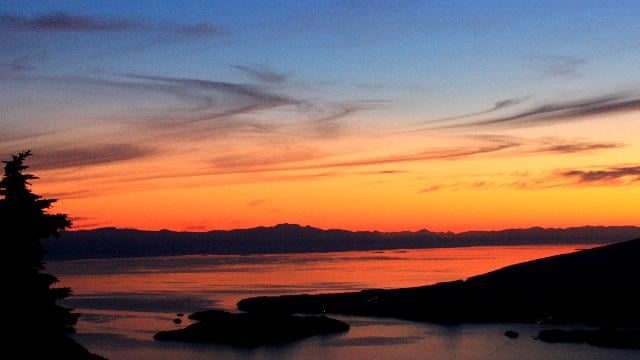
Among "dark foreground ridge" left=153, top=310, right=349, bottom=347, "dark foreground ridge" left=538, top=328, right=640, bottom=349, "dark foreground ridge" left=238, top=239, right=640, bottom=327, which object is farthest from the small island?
"dark foreground ridge" left=538, top=328, right=640, bottom=349

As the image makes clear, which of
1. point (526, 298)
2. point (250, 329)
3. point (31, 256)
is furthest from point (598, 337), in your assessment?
point (31, 256)

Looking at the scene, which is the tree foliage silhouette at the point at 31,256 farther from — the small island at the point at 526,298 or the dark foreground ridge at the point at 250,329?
the small island at the point at 526,298

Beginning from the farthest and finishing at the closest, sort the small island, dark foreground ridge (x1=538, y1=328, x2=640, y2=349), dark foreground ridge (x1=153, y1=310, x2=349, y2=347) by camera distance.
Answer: the small island < dark foreground ridge (x1=153, y1=310, x2=349, y2=347) < dark foreground ridge (x1=538, y1=328, x2=640, y2=349)

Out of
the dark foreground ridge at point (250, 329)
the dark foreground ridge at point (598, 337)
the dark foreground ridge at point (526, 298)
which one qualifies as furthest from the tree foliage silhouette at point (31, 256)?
the dark foreground ridge at point (526, 298)

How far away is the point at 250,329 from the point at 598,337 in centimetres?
3916

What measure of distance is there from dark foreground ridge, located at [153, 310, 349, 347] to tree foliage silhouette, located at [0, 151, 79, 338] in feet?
215

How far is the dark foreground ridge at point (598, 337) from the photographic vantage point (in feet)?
303

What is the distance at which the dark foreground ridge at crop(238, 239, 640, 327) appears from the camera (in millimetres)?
122625

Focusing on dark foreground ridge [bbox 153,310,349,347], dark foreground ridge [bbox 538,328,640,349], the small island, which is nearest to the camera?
dark foreground ridge [bbox 538,328,640,349]

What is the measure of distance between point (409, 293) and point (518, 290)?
674 inches

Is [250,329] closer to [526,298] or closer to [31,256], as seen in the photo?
[526,298]

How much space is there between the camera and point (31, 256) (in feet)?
103

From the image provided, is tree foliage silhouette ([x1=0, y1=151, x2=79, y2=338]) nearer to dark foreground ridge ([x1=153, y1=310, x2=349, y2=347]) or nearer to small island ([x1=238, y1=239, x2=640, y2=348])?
dark foreground ridge ([x1=153, y1=310, x2=349, y2=347])

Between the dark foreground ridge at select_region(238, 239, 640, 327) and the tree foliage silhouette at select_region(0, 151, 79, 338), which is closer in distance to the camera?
the tree foliage silhouette at select_region(0, 151, 79, 338)
